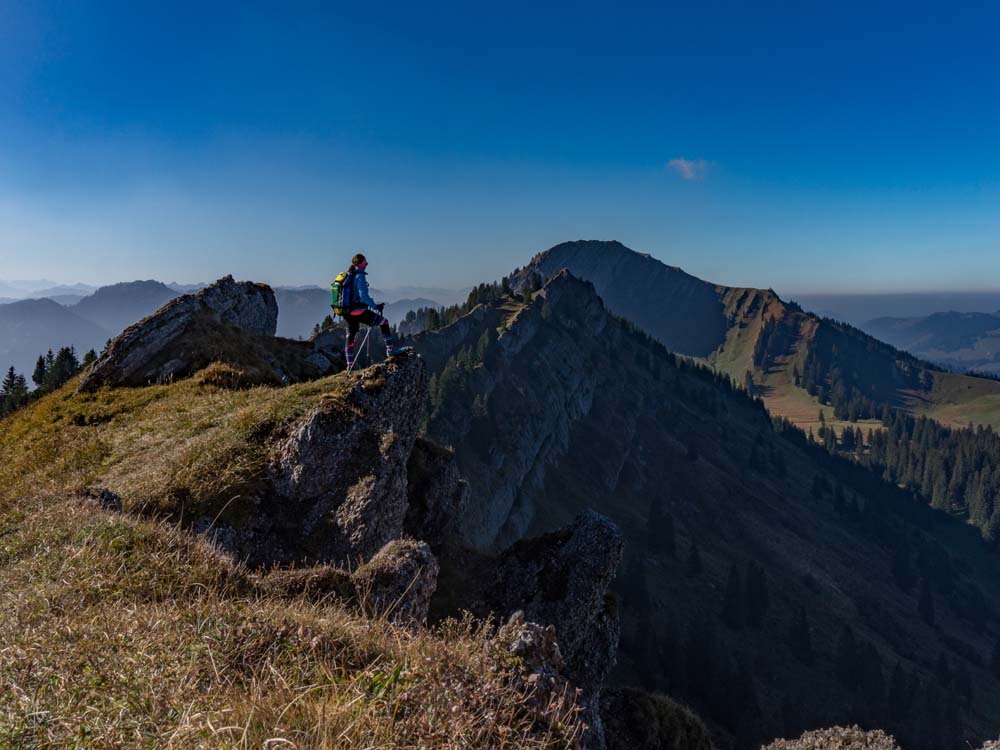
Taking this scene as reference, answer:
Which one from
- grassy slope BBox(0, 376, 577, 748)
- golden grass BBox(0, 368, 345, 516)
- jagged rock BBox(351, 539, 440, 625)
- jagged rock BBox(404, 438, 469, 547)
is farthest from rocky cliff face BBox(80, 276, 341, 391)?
grassy slope BBox(0, 376, 577, 748)

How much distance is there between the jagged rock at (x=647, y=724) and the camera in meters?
19.3

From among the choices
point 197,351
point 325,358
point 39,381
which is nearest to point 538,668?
point 197,351

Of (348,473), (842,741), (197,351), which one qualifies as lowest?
(842,741)

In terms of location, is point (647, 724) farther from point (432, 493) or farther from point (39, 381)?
point (39, 381)

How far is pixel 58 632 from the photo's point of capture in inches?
224

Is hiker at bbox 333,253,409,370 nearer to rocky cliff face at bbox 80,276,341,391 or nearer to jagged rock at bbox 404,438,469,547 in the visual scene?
jagged rock at bbox 404,438,469,547

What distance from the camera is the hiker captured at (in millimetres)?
19109

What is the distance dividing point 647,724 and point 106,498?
2046cm

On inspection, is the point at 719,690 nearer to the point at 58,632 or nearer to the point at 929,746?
the point at 929,746

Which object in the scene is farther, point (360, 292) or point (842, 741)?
point (842, 741)

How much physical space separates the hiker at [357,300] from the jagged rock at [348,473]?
73.4 inches

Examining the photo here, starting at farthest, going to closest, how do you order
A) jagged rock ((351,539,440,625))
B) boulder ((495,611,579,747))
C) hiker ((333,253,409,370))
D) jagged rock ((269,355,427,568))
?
hiker ((333,253,409,370)), jagged rock ((269,355,427,568)), jagged rock ((351,539,440,625)), boulder ((495,611,579,747))

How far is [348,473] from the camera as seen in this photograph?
1717cm

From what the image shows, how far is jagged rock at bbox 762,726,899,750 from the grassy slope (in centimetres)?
2830
